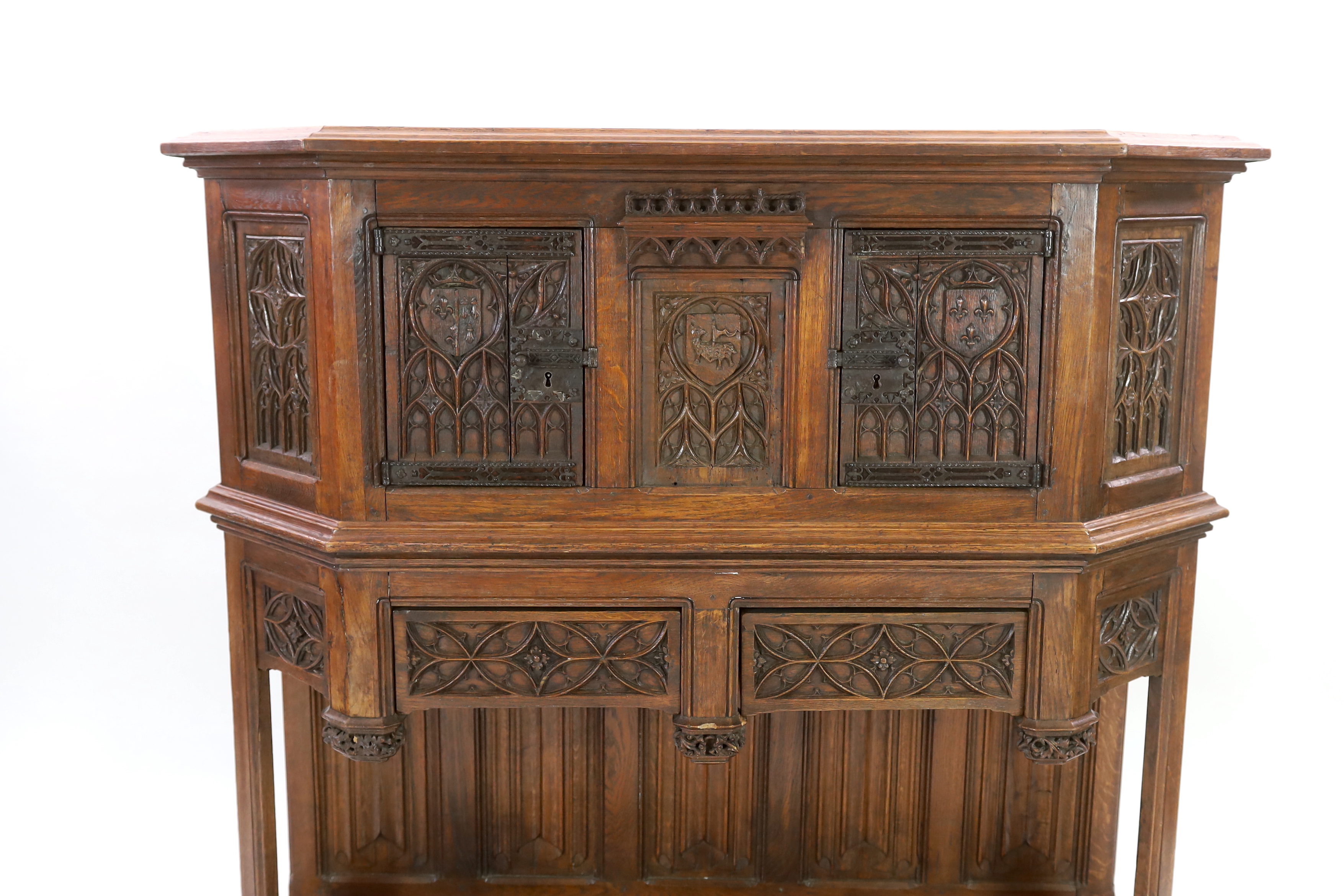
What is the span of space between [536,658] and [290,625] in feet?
1.76

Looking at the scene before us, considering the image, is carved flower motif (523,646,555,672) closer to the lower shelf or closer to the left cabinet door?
the left cabinet door

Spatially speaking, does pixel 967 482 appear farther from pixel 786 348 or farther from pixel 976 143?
pixel 976 143

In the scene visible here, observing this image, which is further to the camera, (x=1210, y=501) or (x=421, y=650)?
(x=1210, y=501)

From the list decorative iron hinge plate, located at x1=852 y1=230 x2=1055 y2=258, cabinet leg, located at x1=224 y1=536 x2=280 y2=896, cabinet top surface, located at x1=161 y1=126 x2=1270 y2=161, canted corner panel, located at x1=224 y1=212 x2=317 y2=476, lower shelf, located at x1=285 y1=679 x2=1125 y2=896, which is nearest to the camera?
cabinet top surface, located at x1=161 y1=126 x2=1270 y2=161

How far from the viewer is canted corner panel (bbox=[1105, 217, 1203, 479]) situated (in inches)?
109

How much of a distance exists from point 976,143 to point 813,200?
29 cm

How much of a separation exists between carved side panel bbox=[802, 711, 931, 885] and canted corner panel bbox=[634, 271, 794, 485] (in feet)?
3.15

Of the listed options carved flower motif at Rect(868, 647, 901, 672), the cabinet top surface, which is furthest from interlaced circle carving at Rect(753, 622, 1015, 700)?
the cabinet top surface

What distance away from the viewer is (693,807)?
351 centimetres

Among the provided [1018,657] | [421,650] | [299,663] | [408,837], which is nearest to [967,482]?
[1018,657]

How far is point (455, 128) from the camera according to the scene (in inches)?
103

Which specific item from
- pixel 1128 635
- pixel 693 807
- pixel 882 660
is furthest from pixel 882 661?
pixel 693 807

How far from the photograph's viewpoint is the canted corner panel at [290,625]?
2877 millimetres

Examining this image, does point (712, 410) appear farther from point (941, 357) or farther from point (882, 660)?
point (882, 660)
